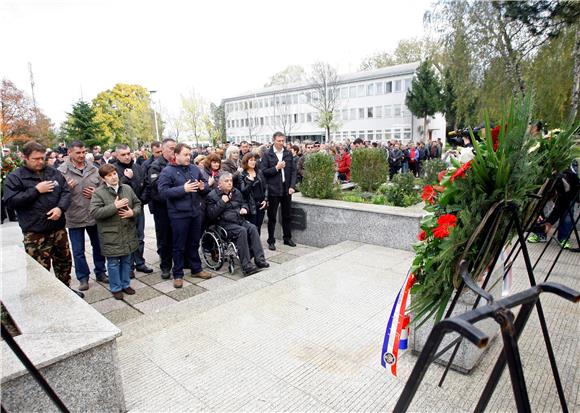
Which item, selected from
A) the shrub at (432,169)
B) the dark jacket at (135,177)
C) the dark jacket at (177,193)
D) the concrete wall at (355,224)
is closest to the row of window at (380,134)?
the shrub at (432,169)

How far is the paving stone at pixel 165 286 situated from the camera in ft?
17.4

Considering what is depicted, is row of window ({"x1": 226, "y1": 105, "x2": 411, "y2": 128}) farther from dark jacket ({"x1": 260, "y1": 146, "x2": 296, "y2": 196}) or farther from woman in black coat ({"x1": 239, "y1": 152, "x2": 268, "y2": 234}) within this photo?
woman in black coat ({"x1": 239, "y1": 152, "x2": 268, "y2": 234})

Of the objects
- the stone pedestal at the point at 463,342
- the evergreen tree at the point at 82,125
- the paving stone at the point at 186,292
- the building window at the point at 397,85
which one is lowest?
the paving stone at the point at 186,292

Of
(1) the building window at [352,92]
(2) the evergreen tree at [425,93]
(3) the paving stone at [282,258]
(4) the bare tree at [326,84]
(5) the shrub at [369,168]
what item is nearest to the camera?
(3) the paving stone at [282,258]

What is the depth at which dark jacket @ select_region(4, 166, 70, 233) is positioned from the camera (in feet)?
14.8

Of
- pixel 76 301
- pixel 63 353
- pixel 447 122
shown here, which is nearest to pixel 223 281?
pixel 76 301

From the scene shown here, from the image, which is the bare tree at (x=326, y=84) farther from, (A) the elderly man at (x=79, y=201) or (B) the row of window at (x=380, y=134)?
(A) the elderly man at (x=79, y=201)

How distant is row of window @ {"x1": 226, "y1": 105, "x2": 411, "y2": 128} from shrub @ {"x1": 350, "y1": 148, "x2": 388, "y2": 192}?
1504 inches

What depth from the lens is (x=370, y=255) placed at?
5.95 meters

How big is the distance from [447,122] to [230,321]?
5039 centimetres

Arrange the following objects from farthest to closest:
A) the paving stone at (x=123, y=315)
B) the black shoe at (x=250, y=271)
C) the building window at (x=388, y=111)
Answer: the building window at (x=388, y=111) → the black shoe at (x=250, y=271) → the paving stone at (x=123, y=315)

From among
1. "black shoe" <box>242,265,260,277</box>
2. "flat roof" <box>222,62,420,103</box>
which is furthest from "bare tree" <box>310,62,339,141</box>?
"black shoe" <box>242,265,260,277</box>

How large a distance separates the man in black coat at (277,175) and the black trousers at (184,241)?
1853 millimetres

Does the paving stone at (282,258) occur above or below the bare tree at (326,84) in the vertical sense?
below
